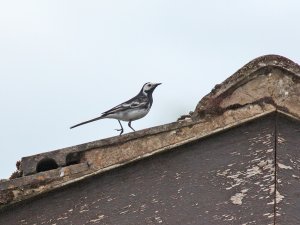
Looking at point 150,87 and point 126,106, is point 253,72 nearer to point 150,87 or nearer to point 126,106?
point 126,106

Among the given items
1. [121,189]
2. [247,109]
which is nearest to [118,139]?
[121,189]

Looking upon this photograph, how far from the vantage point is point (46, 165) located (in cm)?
1012

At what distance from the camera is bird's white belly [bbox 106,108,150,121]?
553 inches

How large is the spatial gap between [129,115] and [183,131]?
4.07m

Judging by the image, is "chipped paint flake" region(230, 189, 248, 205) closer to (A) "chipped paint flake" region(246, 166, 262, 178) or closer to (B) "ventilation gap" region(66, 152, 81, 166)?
(A) "chipped paint flake" region(246, 166, 262, 178)

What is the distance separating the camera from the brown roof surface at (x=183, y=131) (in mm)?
9945

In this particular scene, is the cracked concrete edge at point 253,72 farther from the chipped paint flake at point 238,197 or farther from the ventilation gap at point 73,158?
the chipped paint flake at point 238,197

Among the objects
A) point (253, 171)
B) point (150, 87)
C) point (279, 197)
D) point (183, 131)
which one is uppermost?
A: point (150, 87)

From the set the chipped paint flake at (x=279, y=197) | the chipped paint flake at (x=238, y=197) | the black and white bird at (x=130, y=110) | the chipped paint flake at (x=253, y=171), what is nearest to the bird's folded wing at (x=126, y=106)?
the black and white bird at (x=130, y=110)

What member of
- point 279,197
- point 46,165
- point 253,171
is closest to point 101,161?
point 46,165

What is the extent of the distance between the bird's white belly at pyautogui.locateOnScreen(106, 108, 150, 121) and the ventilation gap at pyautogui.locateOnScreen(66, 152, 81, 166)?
3949mm

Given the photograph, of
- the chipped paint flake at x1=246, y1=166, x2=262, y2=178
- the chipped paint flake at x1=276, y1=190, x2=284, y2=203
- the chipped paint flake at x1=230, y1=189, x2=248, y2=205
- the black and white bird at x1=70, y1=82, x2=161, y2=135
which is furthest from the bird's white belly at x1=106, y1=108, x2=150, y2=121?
the chipped paint flake at x1=276, y1=190, x2=284, y2=203

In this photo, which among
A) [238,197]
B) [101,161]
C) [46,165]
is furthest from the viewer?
[46,165]

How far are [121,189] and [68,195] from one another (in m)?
0.46
